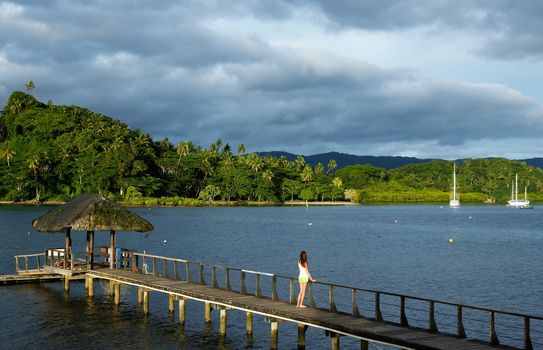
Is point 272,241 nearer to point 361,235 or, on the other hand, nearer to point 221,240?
point 221,240

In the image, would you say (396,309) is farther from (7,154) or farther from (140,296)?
(7,154)

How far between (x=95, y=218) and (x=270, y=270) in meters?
19.5

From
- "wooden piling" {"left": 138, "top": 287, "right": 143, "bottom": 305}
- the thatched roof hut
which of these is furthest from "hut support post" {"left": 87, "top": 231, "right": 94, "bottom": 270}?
"wooden piling" {"left": 138, "top": 287, "right": 143, "bottom": 305}

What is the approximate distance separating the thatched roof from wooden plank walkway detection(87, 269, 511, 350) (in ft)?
10.2

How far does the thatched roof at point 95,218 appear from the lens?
31.7 meters

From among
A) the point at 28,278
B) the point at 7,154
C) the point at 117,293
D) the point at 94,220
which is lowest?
the point at 117,293

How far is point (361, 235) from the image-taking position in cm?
8781

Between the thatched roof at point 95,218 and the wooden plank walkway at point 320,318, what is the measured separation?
311 centimetres

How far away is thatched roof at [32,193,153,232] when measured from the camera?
1248 inches

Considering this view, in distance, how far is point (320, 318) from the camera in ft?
67.5

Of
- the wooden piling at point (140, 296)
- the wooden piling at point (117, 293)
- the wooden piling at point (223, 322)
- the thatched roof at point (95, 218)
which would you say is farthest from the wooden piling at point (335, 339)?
the thatched roof at point (95, 218)

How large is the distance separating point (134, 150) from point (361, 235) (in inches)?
4133

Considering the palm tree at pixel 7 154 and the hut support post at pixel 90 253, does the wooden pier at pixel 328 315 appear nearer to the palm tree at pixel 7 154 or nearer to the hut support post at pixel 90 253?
the hut support post at pixel 90 253

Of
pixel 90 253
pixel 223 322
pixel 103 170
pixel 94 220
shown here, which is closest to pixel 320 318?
pixel 223 322
